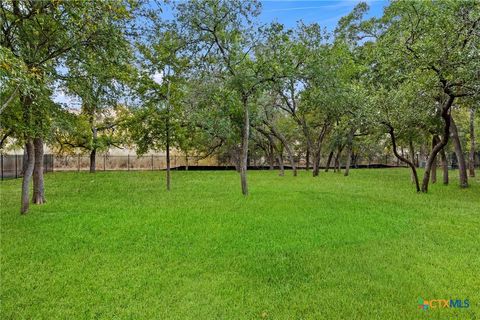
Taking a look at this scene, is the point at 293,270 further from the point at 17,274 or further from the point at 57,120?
the point at 57,120

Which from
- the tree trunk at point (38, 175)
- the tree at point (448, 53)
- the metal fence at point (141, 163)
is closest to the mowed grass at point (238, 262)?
the tree trunk at point (38, 175)

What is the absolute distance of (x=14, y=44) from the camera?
7215 millimetres

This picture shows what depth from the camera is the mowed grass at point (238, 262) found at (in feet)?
11.0

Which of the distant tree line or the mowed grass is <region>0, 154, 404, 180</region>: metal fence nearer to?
the distant tree line

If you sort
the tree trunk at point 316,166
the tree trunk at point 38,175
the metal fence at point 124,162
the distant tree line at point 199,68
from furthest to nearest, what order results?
the metal fence at point 124,162 < the tree trunk at point 316,166 < the tree trunk at point 38,175 < the distant tree line at point 199,68

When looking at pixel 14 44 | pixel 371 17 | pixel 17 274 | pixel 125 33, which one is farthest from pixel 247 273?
pixel 371 17

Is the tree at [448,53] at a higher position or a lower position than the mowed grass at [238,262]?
higher

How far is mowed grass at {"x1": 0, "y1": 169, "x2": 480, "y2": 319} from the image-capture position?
3.35 metres

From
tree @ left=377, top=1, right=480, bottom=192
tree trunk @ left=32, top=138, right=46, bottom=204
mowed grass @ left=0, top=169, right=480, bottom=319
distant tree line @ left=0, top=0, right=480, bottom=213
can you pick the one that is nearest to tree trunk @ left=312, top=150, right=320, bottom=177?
distant tree line @ left=0, top=0, right=480, bottom=213

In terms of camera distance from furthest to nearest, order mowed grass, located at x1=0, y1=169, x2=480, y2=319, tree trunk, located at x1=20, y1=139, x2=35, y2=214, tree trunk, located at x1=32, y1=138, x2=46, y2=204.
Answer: tree trunk, located at x1=32, y1=138, x2=46, y2=204 → tree trunk, located at x1=20, y1=139, x2=35, y2=214 → mowed grass, located at x1=0, y1=169, x2=480, y2=319

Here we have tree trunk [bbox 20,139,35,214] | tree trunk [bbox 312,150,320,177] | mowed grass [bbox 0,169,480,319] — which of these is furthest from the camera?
tree trunk [bbox 312,150,320,177]

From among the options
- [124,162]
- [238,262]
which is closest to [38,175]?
[238,262]

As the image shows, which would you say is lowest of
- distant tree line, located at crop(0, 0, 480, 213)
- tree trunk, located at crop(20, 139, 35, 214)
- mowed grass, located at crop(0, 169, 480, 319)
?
mowed grass, located at crop(0, 169, 480, 319)

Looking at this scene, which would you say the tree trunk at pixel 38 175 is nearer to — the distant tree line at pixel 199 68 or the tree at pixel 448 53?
the distant tree line at pixel 199 68
